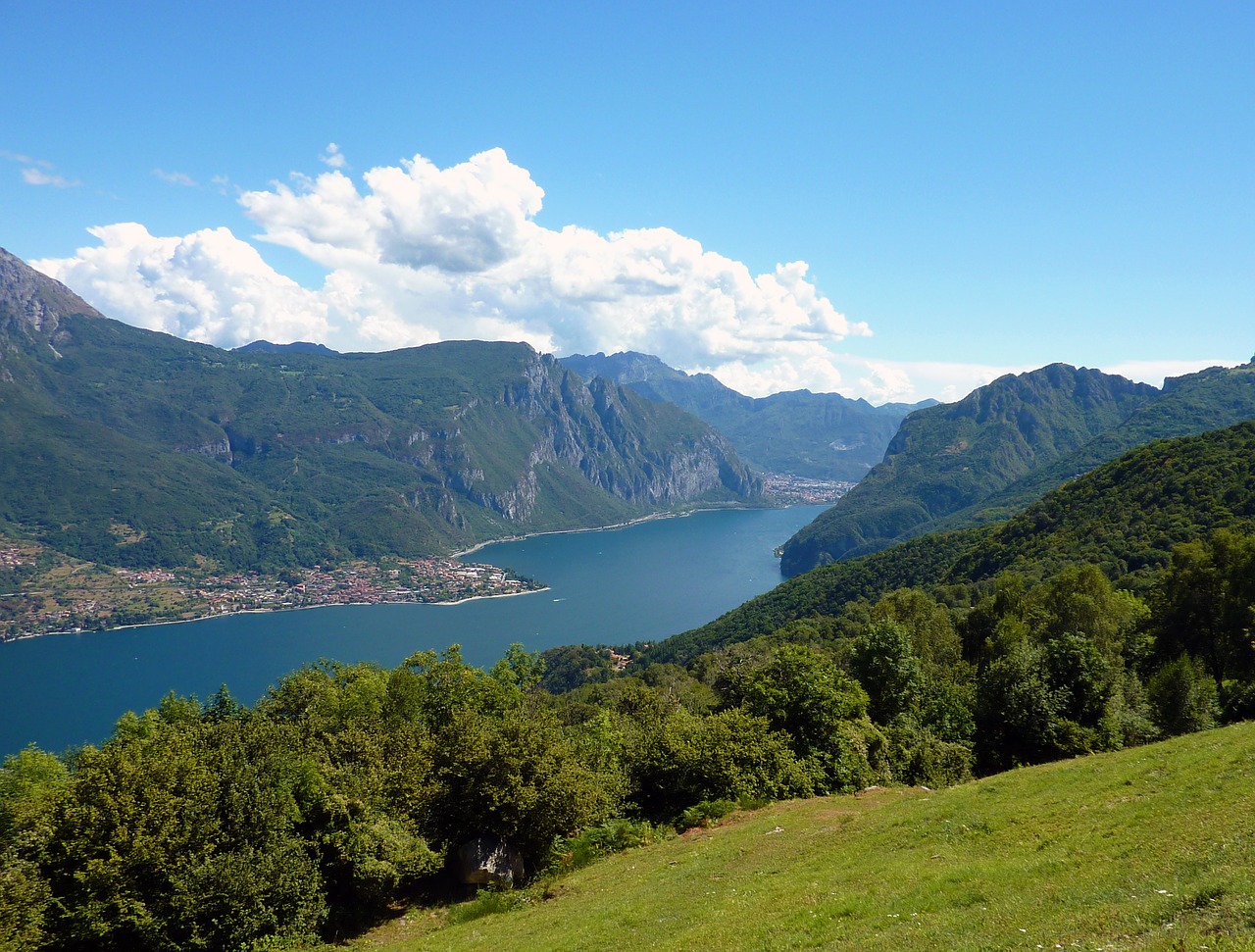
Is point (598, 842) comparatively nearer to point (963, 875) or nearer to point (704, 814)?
point (704, 814)

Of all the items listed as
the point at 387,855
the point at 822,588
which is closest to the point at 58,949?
the point at 387,855

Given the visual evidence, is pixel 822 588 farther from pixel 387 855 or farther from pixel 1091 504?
pixel 387 855

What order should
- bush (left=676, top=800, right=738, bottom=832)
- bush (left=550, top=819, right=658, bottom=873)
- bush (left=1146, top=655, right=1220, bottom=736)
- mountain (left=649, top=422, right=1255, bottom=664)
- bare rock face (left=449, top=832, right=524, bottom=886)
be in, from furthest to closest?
mountain (left=649, top=422, right=1255, bottom=664)
bush (left=1146, top=655, right=1220, bottom=736)
bush (left=676, top=800, right=738, bottom=832)
bush (left=550, top=819, right=658, bottom=873)
bare rock face (left=449, top=832, right=524, bottom=886)

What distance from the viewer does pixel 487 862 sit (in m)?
24.3

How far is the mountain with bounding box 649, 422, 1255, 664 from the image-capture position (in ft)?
244

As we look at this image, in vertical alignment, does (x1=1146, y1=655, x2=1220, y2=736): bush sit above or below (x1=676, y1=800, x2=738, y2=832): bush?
above

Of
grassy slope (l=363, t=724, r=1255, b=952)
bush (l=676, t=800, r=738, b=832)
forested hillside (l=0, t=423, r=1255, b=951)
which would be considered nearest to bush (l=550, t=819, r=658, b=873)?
forested hillside (l=0, t=423, r=1255, b=951)

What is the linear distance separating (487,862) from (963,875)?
53.7 feet

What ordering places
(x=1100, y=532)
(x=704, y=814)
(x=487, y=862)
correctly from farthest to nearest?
(x=1100, y=532) → (x=704, y=814) → (x=487, y=862)

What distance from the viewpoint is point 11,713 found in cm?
13338

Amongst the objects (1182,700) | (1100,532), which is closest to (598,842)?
(1182,700)

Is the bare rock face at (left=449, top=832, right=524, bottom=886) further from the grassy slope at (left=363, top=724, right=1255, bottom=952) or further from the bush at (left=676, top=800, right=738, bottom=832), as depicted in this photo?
the bush at (left=676, top=800, right=738, bottom=832)

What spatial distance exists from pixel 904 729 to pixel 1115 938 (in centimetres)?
2539

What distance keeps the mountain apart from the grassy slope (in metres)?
54.9
